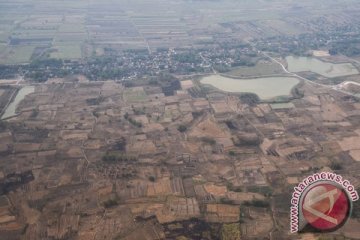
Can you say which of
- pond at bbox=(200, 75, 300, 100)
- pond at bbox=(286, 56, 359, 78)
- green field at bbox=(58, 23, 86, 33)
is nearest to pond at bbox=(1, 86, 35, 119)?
pond at bbox=(200, 75, 300, 100)

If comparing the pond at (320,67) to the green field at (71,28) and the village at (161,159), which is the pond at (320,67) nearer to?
the village at (161,159)

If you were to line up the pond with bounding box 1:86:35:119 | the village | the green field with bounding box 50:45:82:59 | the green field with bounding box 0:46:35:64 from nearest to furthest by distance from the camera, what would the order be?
the village < the pond with bounding box 1:86:35:119 < the green field with bounding box 0:46:35:64 < the green field with bounding box 50:45:82:59

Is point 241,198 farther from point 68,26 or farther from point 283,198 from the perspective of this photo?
point 68,26

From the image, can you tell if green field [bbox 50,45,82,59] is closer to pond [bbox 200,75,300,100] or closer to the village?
the village

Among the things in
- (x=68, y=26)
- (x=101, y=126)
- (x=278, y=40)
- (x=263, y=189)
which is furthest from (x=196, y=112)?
(x=68, y=26)

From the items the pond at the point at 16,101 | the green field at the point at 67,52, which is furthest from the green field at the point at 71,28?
the pond at the point at 16,101
